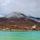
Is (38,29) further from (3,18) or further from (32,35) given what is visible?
(3,18)

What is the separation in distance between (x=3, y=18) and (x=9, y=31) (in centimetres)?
19

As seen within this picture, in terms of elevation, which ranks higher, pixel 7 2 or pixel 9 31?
pixel 7 2

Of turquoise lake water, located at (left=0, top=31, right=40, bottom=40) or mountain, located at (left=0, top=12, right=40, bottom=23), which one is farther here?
mountain, located at (left=0, top=12, right=40, bottom=23)

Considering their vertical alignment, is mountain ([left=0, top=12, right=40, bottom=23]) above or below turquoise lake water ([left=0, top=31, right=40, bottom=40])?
above

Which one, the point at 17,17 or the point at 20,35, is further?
the point at 17,17

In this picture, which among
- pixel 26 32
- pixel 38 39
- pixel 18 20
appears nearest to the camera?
pixel 38 39

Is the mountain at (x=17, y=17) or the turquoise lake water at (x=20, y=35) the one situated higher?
the mountain at (x=17, y=17)

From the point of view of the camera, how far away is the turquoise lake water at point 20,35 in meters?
0.96

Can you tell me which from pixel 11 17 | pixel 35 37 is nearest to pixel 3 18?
pixel 11 17

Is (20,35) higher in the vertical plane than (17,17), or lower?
lower

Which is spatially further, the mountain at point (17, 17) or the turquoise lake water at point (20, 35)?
the mountain at point (17, 17)

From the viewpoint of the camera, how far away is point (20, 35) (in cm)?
101

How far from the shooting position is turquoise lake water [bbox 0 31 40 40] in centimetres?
96

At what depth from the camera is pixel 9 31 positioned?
1062 millimetres
